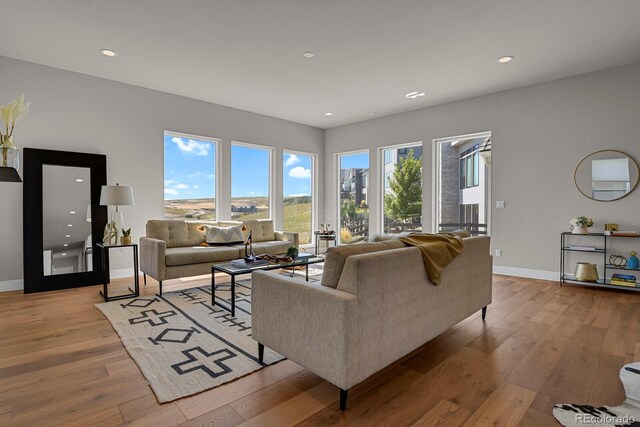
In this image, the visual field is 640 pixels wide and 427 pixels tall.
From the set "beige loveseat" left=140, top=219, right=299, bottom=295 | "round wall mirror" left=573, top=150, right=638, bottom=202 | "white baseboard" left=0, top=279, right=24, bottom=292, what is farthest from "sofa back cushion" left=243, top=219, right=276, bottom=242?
"round wall mirror" left=573, top=150, right=638, bottom=202

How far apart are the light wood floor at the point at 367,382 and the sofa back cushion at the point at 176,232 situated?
1620mm

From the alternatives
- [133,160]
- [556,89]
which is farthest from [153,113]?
[556,89]

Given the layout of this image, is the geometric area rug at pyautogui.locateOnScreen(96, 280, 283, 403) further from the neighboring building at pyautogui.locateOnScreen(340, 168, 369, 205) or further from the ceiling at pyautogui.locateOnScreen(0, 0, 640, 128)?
the neighboring building at pyautogui.locateOnScreen(340, 168, 369, 205)

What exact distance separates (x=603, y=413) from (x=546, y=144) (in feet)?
13.2

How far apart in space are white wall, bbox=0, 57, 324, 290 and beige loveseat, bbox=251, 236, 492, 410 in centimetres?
370

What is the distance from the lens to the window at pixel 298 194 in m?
6.97

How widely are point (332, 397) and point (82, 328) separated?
7.65 ft

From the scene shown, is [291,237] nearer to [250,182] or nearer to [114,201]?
[250,182]

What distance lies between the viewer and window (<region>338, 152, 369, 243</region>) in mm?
7012

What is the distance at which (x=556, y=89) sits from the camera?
4.59 meters

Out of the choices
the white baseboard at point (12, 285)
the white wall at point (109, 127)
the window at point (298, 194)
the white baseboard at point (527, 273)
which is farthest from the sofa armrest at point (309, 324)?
the window at point (298, 194)

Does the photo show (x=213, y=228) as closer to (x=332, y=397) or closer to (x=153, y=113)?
(x=153, y=113)

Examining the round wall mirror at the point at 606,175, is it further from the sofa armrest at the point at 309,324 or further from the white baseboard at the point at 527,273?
the sofa armrest at the point at 309,324

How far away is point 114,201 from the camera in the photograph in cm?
391
